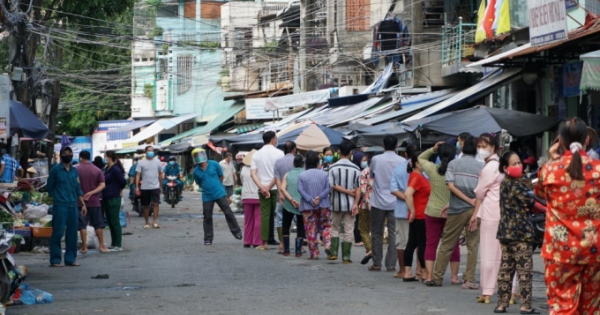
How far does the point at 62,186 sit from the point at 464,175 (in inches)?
271

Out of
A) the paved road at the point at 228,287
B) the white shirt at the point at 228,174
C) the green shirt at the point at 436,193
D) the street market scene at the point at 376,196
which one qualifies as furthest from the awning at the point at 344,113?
the green shirt at the point at 436,193

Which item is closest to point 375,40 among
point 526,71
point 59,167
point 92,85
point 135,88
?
point 526,71

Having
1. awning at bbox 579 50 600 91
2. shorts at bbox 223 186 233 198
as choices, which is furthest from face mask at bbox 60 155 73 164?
shorts at bbox 223 186 233 198

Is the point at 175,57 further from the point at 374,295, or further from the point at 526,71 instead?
the point at 374,295

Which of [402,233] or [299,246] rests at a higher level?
[402,233]

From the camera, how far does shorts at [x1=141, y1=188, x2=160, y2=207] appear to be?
25406 mm

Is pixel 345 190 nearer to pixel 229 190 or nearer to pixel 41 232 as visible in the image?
pixel 41 232

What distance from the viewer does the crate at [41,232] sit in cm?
1825

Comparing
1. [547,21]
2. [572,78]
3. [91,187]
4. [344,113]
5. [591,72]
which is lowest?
[91,187]

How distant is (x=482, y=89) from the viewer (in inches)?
920

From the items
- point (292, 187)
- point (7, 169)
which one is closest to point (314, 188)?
point (292, 187)

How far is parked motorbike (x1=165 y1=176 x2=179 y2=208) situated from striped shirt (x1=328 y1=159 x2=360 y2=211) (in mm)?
18450

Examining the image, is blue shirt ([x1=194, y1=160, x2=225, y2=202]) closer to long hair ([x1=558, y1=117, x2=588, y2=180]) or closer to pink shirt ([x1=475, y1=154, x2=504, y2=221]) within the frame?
pink shirt ([x1=475, y1=154, x2=504, y2=221])

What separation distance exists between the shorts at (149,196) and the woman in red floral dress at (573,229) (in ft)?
60.2
